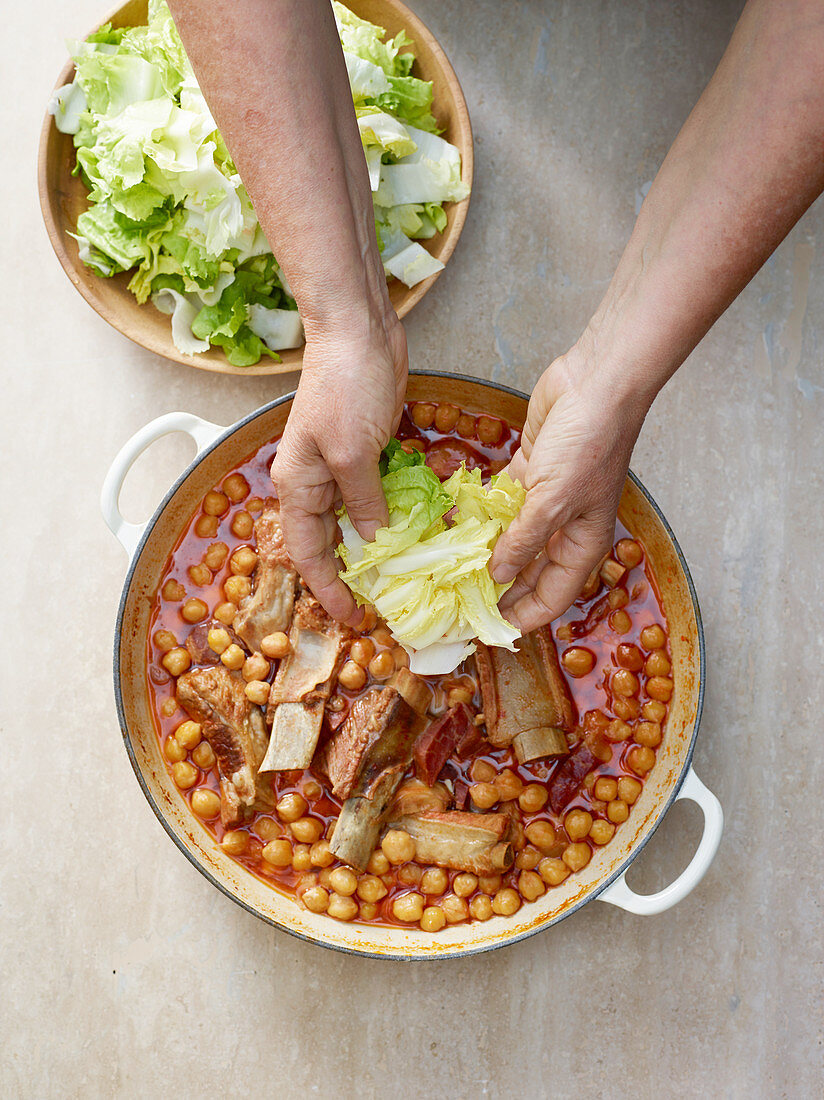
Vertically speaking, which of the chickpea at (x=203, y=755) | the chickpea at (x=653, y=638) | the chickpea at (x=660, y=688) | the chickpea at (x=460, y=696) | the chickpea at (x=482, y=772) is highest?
the chickpea at (x=653, y=638)

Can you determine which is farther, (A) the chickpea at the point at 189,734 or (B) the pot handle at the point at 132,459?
(A) the chickpea at the point at 189,734

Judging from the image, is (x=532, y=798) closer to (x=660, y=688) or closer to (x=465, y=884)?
(x=465, y=884)

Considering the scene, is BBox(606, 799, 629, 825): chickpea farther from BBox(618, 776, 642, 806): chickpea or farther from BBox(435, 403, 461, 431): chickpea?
BBox(435, 403, 461, 431): chickpea

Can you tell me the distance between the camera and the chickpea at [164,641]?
3.13 metres

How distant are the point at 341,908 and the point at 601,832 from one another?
90 centimetres

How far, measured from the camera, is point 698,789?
282 centimetres

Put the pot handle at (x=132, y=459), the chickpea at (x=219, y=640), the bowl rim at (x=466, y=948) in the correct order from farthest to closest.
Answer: the chickpea at (x=219, y=640) → the pot handle at (x=132, y=459) → the bowl rim at (x=466, y=948)

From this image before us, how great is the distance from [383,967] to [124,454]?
6.59 ft

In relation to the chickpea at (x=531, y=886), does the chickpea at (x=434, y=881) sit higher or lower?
lower

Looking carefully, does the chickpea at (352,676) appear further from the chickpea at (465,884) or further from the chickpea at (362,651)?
the chickpea at (465,884)

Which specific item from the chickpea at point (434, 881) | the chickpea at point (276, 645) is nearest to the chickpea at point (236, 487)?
the chickpea at point (276, 645)

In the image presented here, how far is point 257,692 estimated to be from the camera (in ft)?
10.0

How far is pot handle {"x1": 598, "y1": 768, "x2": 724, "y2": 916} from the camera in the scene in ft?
9.05

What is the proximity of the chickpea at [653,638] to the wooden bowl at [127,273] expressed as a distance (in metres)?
1.39
